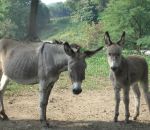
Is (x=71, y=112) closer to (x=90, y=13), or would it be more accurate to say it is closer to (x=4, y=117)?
(x=4, y=117)

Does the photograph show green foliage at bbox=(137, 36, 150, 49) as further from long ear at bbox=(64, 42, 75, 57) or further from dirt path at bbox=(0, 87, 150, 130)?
long ear at bbox=(64, 42, 75, 57)

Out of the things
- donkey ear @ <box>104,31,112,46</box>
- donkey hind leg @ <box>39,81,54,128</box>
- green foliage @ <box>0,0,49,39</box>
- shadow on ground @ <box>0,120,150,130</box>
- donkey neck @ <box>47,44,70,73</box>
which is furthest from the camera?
green foliage @ <box>0,0,49,39</box>

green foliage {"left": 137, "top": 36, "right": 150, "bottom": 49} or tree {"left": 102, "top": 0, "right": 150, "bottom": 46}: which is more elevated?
tree {"left": 102, "top": 0, "right": 150, "bottom": 46}

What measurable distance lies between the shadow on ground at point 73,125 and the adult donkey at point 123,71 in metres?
0.26

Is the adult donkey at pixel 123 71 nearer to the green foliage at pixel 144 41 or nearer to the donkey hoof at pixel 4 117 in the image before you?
the donkey hoof at pixel 4 117

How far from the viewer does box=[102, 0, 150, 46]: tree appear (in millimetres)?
26641

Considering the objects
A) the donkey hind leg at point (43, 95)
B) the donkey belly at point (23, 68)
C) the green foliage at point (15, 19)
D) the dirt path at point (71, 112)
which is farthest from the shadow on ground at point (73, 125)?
the green foliage at point (15, 19)

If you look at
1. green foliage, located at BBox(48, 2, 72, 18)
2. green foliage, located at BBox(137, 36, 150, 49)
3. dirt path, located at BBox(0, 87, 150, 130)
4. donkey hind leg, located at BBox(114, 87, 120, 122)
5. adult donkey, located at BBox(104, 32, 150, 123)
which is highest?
Answer: adult donkey, located at BBox(104, 32, 150, 123)

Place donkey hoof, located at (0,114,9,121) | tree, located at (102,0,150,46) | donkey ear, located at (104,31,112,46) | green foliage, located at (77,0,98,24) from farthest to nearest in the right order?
green foliage, located at (77,0,98,24), tree, located at (102,0,150,46), donkey hoof, located at (0,114,9,121), donkey ear, located at (104,31,112,46)

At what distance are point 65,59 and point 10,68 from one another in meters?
1.37

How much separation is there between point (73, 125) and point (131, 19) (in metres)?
19.0

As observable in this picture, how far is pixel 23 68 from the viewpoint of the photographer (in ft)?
27.5

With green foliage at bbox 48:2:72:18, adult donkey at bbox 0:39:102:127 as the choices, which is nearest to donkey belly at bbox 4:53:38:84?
adult donkey at bbox 0:39:102:127

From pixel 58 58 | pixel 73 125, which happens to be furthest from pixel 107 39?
pixel 73 125
